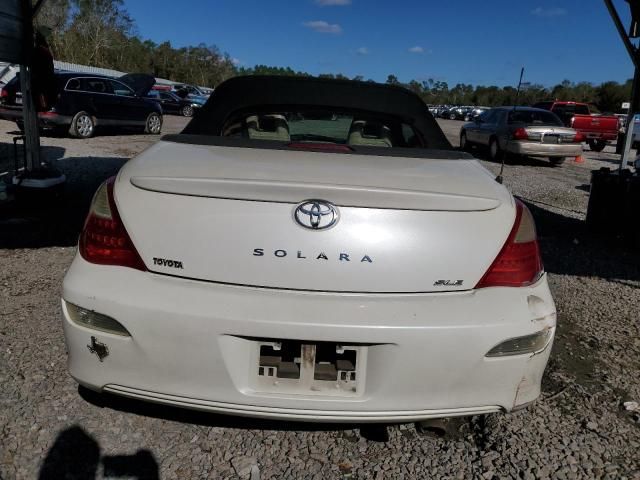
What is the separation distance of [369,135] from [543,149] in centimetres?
1124

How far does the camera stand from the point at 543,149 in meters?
13.0

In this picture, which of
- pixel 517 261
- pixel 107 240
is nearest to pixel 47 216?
pixel 107 240

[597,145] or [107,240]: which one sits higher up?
[107,240]

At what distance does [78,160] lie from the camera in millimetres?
9617

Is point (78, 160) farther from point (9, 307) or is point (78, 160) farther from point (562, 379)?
point (562, 379)

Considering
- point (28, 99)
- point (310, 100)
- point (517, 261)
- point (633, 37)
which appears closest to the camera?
point (517, 261)

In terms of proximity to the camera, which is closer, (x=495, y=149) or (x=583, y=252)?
(x=583, y=252)

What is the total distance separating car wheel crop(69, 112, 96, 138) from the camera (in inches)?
505

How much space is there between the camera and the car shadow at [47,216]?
15.9 feet

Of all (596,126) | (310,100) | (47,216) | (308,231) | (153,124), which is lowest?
(47,216)

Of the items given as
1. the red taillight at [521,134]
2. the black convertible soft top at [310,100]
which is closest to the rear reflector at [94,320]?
the black convertible soft top at [310,100]

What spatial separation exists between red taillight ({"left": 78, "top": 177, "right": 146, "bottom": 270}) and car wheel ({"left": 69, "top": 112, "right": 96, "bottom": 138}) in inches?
477

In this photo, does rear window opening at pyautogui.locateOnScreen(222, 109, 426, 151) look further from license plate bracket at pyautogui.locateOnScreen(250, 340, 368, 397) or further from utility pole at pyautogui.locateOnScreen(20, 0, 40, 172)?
utility pole at pyautogui.locateOnScreen(20, 0, 40, 172)

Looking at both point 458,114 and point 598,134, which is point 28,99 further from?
point 458,114
